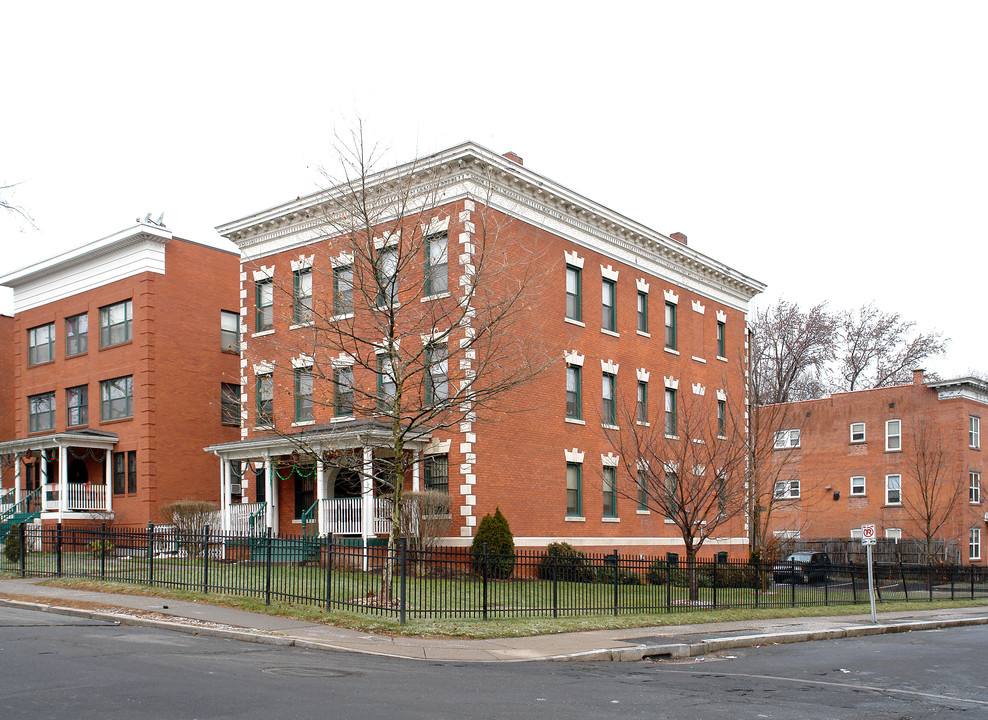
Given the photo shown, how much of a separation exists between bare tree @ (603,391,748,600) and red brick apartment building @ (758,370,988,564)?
12.3 metres

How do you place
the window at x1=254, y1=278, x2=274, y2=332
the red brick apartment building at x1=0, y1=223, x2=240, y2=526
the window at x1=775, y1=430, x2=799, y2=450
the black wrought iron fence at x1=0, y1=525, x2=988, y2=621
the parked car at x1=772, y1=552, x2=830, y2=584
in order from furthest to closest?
the window at x1=775, y1=430, x2=799, y2=450, the red brick apartment building at x1=0, y1=223, x2=240, y2=526, the window at x1=254, y1=278, x2=274, y2=332, the parked car at x1=772, y1=552, x2=830, y2=584, the black wrought iron fence at x1=0, y1=525, x2=988, y2=621

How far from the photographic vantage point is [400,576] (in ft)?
57.2

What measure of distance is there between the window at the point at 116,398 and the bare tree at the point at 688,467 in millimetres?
17729

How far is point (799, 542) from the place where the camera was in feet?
162

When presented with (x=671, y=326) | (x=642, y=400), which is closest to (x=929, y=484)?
(x=671, y=326)

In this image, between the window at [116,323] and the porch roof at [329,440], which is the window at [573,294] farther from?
the window at [116,323]

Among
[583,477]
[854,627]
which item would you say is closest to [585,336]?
[583,477]

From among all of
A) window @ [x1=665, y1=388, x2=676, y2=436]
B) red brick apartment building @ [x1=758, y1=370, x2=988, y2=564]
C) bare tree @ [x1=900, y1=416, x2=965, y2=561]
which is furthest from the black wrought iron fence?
red brick apartment building @ [x1=758, y1=370, x2=988, y2=564]

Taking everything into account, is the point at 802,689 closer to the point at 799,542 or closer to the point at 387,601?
the point at 387,601

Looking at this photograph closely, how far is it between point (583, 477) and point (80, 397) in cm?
2040

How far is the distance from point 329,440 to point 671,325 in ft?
53.4

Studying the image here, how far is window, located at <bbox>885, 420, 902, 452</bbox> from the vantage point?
52.0 m

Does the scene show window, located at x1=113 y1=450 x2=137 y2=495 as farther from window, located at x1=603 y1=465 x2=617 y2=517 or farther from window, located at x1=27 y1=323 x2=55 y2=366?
window, located at x1=603 y1=465 x2=617 y2=517

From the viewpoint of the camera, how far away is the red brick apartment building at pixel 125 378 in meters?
35.4
